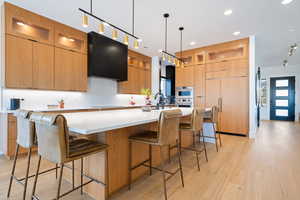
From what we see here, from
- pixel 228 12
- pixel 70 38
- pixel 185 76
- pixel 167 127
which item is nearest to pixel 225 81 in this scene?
pixel 185 76

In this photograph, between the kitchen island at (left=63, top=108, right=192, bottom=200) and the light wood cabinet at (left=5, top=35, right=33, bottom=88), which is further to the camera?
the light wood cabinet at (left=5, top=35, right=33, bottom=88)

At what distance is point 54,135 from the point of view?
1.12 metres

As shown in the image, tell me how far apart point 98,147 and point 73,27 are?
3.60 metres

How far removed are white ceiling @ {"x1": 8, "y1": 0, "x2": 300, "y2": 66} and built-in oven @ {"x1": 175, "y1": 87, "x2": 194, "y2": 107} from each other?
1.72m

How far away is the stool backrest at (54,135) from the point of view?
1.09 meters

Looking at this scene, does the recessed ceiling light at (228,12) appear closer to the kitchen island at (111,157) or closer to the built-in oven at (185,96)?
the built-in oven at (185,96)

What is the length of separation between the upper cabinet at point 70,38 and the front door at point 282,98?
29.8 feet

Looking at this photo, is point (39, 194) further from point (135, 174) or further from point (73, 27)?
point (73, 27)

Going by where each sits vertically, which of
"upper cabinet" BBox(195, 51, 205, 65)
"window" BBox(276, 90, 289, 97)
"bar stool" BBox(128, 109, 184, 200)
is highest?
"upper cabinet" BBox(195, 51, 205, 65)

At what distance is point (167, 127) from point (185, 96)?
4.18 metres

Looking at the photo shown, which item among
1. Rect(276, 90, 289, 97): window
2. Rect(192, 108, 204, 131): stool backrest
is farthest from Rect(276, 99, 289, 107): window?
Rect(192, 108, 204, 131): stool backrest

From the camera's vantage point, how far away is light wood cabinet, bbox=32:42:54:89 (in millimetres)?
3174

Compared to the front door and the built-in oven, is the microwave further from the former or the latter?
the front door

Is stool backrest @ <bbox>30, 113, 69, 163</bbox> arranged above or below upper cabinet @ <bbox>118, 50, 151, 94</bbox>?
below
